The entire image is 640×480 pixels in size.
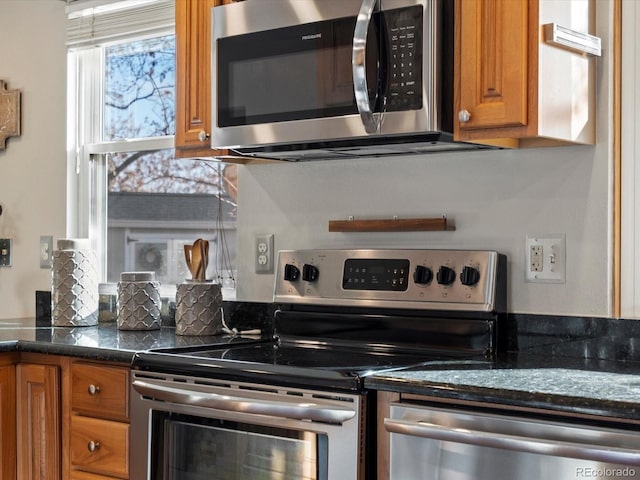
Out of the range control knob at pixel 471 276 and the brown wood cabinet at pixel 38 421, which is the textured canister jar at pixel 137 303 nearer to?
the brown wood cabinet at pixel 38 421

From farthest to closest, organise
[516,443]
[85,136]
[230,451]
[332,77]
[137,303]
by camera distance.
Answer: [85,136]
[137,303]
[332,77]
[230,451]
[516,443]

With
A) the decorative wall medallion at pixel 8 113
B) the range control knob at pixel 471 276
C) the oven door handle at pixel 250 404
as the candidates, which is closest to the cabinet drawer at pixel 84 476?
the oven door handle at pixel 250 404

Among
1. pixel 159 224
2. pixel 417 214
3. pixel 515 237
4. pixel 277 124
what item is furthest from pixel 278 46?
pixel 159 224

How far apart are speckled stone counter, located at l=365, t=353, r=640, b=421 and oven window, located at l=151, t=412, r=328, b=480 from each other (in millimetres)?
234

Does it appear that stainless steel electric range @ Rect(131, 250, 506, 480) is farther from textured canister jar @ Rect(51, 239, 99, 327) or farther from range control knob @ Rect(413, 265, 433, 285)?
textured canister jar @ Rect(51, 239, 99, 327)

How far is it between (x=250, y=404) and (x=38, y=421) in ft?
2.80

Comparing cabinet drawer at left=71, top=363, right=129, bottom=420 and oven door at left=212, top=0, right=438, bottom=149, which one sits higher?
oven door at left=212, top=0, right=438, bottom=149

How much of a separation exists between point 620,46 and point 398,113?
582 mm

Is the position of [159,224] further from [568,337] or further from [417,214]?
[568,337]

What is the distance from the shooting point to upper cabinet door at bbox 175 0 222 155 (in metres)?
2.78

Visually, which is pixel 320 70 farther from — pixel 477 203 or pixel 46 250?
pixel 46 250

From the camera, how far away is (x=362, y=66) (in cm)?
229

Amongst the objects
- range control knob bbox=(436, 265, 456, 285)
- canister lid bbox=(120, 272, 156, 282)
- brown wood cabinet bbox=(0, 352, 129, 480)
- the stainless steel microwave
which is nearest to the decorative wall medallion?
canister lid bbox=(120, 272, 156, 282)

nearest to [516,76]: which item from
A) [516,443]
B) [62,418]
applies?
[516,443]
